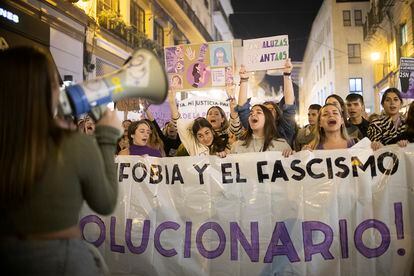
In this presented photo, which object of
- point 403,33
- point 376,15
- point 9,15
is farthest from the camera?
point 376,15

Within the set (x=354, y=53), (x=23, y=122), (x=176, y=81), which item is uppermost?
(x=354, y=53)

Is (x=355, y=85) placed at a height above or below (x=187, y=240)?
above

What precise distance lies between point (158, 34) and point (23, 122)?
68.3 feet

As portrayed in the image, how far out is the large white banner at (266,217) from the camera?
13.6 feet

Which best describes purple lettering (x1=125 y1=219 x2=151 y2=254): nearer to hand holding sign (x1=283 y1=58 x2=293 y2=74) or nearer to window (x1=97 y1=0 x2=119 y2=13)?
hand holding sign (x1=283 y1=58 x2=293 y2=74)

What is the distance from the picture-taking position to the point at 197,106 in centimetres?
873

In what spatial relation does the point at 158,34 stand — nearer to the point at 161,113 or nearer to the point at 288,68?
the point at 161,113

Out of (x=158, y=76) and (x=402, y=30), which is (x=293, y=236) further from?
(x=402, y=30)

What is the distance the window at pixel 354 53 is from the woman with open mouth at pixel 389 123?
35564 mm

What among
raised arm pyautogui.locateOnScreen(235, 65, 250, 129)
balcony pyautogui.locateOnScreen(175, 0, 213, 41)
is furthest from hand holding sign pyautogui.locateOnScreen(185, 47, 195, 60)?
balcony pyautogui.locateOnScreen(175, 0, 213, 41)

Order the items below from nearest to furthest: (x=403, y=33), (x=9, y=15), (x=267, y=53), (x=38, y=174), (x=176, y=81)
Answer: (x=38, y=174) < (x=267, y=53) < (x=176, y=81) < (x=9, y=15) < (x=403, y=33)

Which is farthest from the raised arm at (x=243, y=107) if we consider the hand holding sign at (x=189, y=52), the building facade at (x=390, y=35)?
the building facade at (x=390, y=35)

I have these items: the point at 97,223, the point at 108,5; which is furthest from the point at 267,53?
the point at 108,5

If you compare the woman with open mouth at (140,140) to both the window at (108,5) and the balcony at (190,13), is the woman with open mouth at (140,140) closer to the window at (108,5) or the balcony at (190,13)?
the window at (108,5)
